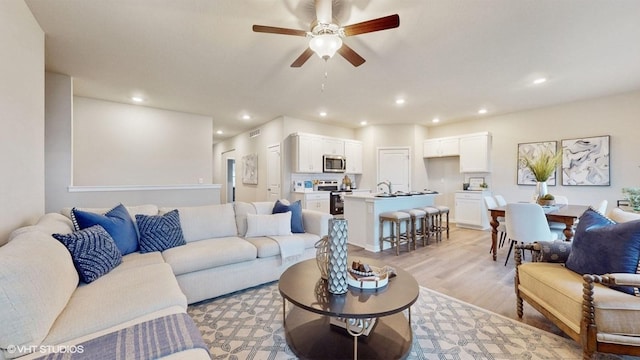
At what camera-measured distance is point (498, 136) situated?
5.89 metres

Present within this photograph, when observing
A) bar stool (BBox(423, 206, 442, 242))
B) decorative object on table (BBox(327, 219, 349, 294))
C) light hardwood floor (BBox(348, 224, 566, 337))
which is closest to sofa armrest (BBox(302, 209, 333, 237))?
light hardwood floor (BBox(348, 224, 566, 337))

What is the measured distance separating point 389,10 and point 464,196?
5.22 meters

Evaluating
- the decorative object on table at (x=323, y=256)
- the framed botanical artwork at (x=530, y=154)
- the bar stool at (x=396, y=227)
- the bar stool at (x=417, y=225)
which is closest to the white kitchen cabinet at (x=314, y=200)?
the bar stool at (x=396, y=227)

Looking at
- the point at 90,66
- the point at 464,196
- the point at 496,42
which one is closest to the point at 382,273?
the point at 496,42

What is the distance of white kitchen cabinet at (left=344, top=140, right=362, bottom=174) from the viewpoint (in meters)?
6.91

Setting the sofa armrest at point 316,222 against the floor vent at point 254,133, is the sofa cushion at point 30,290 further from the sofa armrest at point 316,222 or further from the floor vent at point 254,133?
the floor vent at point 254,133

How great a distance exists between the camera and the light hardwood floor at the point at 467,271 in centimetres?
241

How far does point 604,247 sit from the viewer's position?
1707 millimetres

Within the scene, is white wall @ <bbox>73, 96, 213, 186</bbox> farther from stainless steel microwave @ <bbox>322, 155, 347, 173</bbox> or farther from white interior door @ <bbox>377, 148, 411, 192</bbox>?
white interior door @ <bbox>377, 148, 411, 192</bbox>

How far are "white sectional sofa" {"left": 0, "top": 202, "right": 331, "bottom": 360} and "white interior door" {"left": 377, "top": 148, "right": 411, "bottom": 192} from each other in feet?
14.8

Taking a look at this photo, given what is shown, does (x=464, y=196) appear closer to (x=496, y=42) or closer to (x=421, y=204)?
(x=421, y=204)

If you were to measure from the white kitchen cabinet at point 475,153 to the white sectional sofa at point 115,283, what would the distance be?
506cm

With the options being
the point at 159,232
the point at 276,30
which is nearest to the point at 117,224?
the point at 159,232
